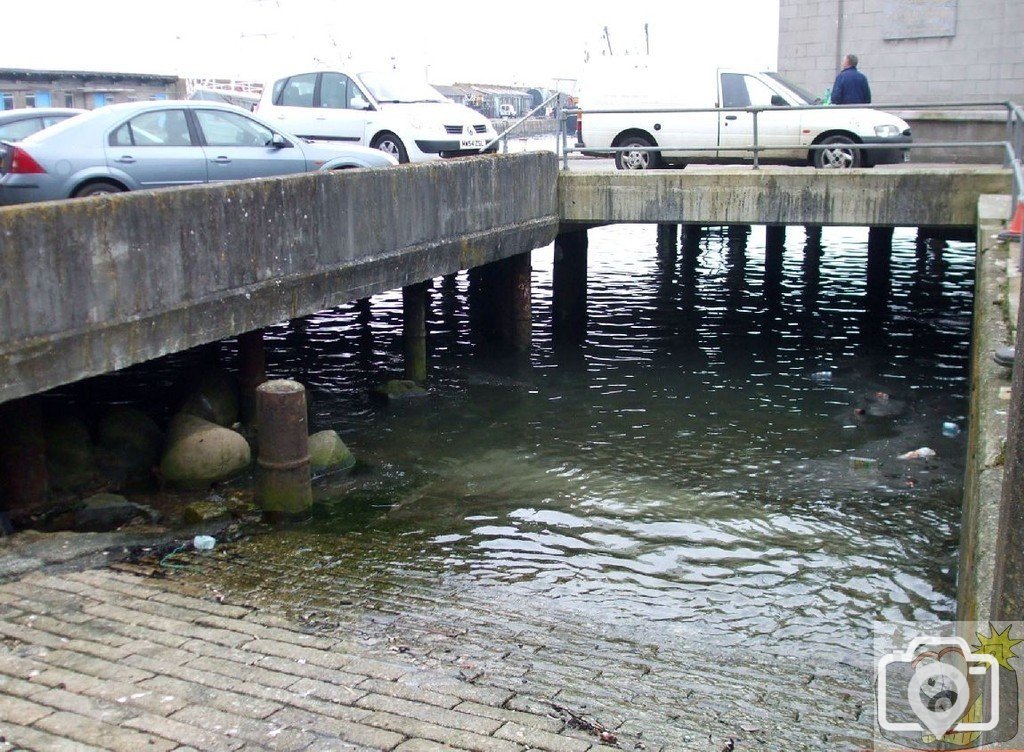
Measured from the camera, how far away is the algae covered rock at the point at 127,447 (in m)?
10.2

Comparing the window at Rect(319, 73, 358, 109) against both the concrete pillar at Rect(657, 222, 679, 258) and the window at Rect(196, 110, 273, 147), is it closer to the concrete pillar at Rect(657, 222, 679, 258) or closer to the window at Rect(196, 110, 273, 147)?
the window at Rect(196, 110, 273, 147)

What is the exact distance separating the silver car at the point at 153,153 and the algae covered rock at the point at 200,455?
255cm

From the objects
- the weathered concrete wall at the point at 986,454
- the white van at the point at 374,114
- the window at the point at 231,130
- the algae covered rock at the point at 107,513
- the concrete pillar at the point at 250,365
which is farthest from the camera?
the white van at the point at 374,114

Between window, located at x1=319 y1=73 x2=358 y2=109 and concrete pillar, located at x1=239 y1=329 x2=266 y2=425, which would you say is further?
window, located at x1=319 y1=73 x2=358 y2=109

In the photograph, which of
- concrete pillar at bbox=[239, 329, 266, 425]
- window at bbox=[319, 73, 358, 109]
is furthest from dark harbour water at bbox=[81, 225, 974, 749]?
window at bbox=[319, 73, 358, 109]

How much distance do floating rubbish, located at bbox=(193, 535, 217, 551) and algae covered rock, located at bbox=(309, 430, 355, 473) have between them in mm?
2360

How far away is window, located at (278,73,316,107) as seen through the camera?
16531mm

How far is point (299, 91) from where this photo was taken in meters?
16.6

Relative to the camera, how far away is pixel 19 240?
291 inches

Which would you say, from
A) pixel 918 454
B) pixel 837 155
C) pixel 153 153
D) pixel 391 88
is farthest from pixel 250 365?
pixel 837 155

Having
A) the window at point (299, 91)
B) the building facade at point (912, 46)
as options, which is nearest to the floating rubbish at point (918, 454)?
the window at point (299, 91)

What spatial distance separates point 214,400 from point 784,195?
8.39 meters

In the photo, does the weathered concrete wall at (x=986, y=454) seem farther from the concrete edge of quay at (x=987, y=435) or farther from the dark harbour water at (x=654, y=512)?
the dark harbour water at (x=654, y=512)

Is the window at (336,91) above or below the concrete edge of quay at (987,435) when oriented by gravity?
above
